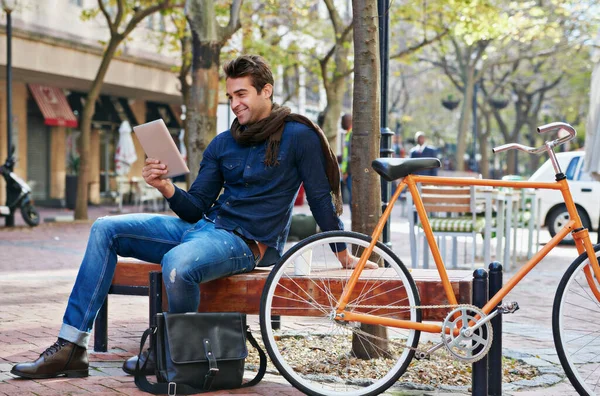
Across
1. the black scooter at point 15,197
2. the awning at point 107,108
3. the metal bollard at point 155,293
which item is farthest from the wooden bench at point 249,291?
the awning at point 107,108

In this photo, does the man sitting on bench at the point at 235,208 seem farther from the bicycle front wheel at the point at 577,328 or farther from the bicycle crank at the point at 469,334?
the bicycle front wheel at the point at 577,328

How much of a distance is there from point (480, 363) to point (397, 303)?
47 centimetres

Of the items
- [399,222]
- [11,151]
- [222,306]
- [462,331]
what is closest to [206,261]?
[222,306]

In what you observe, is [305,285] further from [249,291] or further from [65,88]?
[65,88]

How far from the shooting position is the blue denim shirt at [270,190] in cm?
484

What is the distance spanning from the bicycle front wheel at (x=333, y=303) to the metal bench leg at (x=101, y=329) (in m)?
1.25

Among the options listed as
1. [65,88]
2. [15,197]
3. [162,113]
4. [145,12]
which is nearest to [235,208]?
[15,197]

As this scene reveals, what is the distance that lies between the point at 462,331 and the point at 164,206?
2267 centimetres

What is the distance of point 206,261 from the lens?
4496mm

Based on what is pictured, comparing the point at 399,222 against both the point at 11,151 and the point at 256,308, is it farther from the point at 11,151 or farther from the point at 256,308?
the point at 256,308

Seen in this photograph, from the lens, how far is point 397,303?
455cm

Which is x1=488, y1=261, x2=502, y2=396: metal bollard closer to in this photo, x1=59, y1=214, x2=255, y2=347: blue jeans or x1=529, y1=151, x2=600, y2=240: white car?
x1=59, y1=214, x2=255, y2=347: blue jeans

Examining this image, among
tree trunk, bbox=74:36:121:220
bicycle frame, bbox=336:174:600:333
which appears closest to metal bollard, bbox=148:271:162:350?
bicycle frame, bbox=336:174:600:333

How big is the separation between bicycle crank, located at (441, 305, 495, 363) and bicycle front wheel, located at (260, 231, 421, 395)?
163 millimetres
